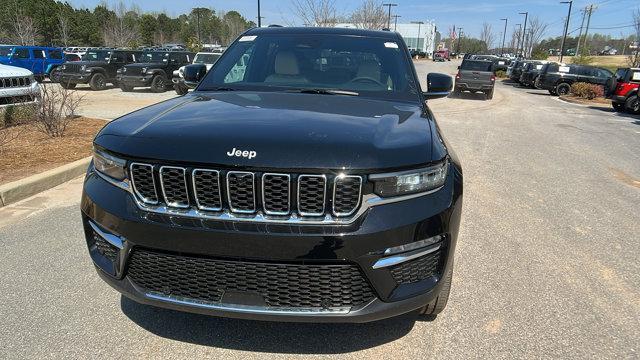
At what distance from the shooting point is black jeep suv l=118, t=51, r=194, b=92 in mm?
18578

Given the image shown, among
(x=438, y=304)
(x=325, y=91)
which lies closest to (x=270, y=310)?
(x=438, y=304)

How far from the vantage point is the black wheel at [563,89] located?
79.6ft

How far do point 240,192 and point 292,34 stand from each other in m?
2.36

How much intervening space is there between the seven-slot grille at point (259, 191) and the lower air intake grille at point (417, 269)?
381mm

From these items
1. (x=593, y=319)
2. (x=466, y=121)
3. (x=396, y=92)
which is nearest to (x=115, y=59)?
(x=466, y=121)

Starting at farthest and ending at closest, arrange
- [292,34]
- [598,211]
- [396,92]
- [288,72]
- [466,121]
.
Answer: [466,121] < [598,211] < [292,34] < [288,72] < [396,92]

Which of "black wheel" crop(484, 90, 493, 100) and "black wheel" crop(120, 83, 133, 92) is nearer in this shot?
"black wheel" crop(120, 83, 133, 92)

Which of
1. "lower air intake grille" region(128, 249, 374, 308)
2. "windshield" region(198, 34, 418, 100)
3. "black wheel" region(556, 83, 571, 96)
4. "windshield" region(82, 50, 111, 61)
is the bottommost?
"black wheel" region(556, 83, 571, 96)

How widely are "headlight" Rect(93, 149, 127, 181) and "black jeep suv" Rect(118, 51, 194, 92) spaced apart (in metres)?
17.5

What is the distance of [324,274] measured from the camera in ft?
6.87

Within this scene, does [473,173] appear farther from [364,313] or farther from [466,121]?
[466,121]

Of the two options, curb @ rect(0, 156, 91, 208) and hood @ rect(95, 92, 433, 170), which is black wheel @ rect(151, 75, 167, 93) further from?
hood @ rect(95, 92, 433, 170)

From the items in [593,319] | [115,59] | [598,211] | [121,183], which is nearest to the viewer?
[121,183]

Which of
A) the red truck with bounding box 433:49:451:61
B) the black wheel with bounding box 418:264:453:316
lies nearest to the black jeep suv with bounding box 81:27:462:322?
the black wheel with bounding box 418:264:453:316
